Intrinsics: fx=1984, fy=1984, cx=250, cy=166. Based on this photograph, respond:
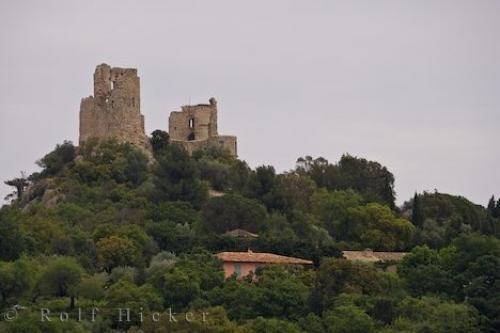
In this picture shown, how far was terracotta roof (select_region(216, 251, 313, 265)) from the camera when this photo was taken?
65.7 m

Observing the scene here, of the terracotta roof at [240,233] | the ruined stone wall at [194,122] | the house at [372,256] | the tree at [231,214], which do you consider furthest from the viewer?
the ruined stone wall at [194,122]

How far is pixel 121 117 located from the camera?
267 feet

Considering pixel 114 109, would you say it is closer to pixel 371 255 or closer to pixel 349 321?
pixel 371 255

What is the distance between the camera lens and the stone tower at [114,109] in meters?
81.5

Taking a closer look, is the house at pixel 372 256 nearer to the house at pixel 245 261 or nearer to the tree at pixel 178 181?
the house at pixel 245 261

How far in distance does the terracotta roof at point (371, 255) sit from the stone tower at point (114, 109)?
1470cm

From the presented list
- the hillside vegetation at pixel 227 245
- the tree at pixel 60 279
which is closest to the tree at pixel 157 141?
the hillside vegetation at pixel 227 245

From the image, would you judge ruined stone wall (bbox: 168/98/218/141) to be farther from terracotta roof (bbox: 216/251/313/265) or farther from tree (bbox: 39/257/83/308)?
tree (bbox: 39/257/83/308)

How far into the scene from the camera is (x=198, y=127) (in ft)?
280

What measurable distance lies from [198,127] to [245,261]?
20.4 metres

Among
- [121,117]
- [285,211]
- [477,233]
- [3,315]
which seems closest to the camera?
[3,315]

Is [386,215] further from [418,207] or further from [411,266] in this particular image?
[411,266]

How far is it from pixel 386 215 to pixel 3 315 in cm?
2042

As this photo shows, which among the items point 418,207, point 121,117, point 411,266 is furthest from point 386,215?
point 121,117
